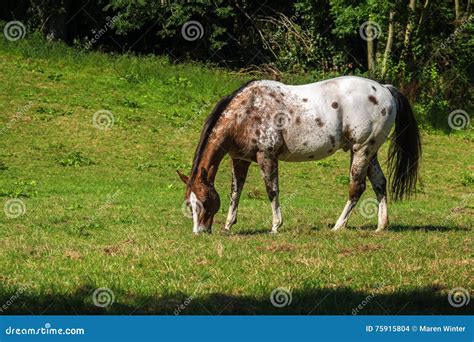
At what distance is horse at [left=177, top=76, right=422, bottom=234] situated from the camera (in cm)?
1431

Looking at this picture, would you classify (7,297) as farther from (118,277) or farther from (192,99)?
(192,99)

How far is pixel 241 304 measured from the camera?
29.2 feet

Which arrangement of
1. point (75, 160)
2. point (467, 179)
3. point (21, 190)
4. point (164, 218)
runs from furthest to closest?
point (467, 179) → point (75, 160) → point (21, 190) → point (164, 218)

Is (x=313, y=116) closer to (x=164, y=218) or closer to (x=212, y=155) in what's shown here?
(x=212, y=155)

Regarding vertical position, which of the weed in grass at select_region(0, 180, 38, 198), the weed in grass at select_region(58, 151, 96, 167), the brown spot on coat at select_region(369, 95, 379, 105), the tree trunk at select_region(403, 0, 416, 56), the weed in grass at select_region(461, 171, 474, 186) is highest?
the brown spot on coat at select_region(369, 95, 379, 105)

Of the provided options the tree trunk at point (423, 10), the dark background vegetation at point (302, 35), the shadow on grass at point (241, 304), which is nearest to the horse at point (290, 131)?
the shadow on grass at point (241, 304)

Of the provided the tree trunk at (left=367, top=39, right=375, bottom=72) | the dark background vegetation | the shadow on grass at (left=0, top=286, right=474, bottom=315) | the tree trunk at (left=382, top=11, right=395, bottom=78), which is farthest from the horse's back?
the tree trunk at (left=367, top=39, right=375, bottom=72)

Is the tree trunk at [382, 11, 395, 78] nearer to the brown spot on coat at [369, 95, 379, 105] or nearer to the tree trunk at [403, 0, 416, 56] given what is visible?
the tree trunk at [403, 0, 416, 56]

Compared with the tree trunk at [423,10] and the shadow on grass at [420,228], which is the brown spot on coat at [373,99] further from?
the tree trunk at [423,10]

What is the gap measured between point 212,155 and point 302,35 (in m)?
24.2

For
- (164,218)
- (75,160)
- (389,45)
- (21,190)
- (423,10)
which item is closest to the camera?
(164,218)

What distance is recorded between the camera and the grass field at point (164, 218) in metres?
9.45

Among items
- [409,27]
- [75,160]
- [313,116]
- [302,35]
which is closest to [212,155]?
[313,116]

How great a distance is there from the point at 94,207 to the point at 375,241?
7.04m
